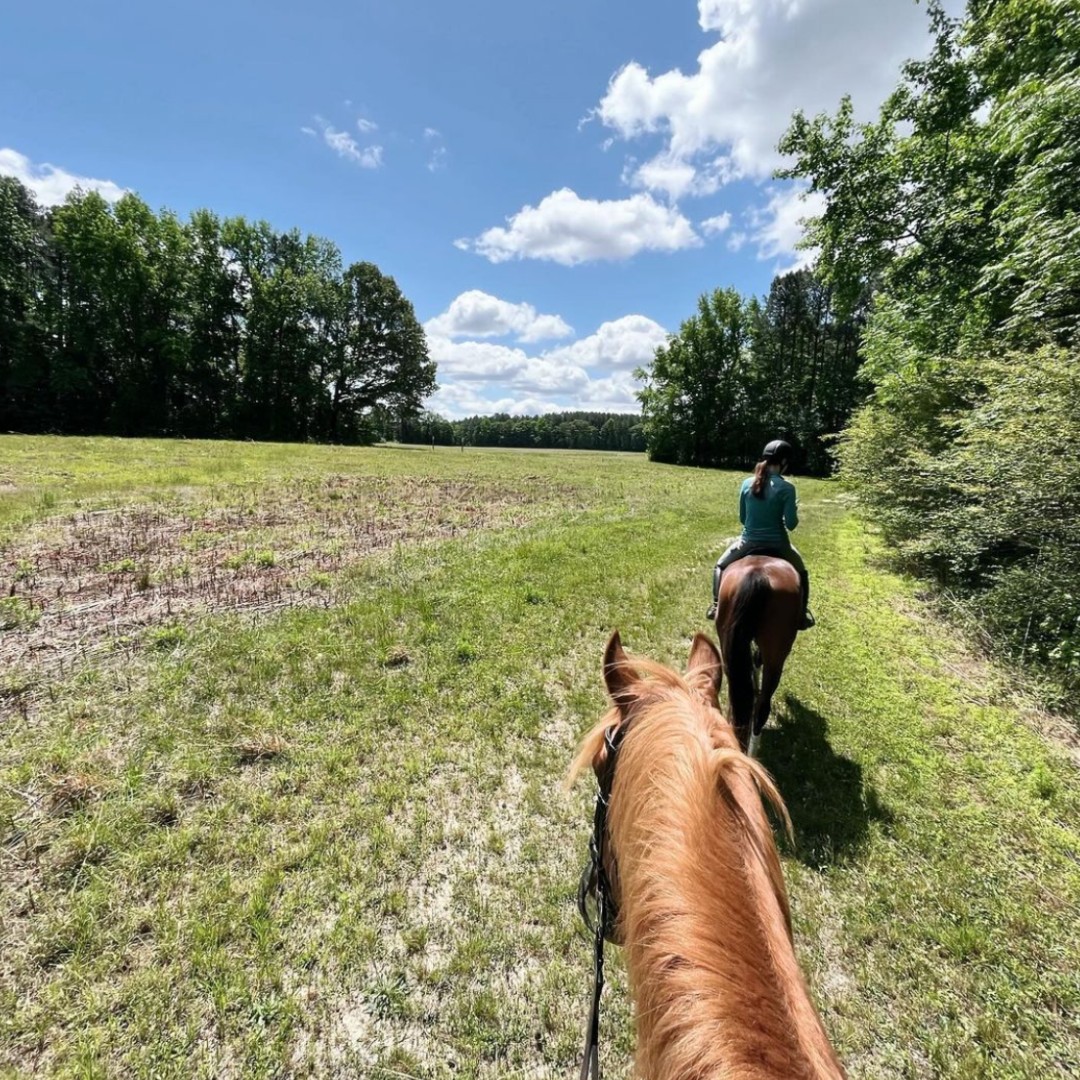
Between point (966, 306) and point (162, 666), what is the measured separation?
55.8 feet

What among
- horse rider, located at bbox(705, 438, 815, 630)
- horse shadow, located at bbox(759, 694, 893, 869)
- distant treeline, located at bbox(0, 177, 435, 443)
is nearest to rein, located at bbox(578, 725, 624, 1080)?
horse shadow, located at bbox(759, 694, 893, 869)

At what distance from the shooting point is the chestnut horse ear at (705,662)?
→ 2.31 metres

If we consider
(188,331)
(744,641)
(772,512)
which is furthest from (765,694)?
(188,331)

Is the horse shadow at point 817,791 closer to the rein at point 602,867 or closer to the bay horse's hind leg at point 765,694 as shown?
the bay horse's hind leg at point 765,694

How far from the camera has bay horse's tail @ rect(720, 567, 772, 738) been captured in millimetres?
4121

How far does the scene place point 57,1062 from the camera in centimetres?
202

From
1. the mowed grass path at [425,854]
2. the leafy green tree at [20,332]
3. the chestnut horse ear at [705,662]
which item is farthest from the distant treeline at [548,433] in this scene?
the chestnut horse ear at [705,662]

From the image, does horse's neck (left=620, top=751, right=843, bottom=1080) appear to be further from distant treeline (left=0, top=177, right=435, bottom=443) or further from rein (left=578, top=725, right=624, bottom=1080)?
distant treeline (left=0, top=177, right=435, bottom=443)

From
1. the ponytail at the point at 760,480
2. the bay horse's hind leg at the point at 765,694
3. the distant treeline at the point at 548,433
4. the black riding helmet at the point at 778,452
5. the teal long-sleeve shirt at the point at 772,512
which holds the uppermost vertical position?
the distant treeline at the point at 548,433

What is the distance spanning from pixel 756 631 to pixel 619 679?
261 cm

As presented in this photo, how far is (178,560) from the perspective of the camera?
8031mm

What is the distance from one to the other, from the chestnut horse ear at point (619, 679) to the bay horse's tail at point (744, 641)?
2302 mm

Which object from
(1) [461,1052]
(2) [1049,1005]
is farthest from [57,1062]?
(2) [1049,1005]

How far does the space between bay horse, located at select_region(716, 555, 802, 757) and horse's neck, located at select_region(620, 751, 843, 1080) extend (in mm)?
2967
